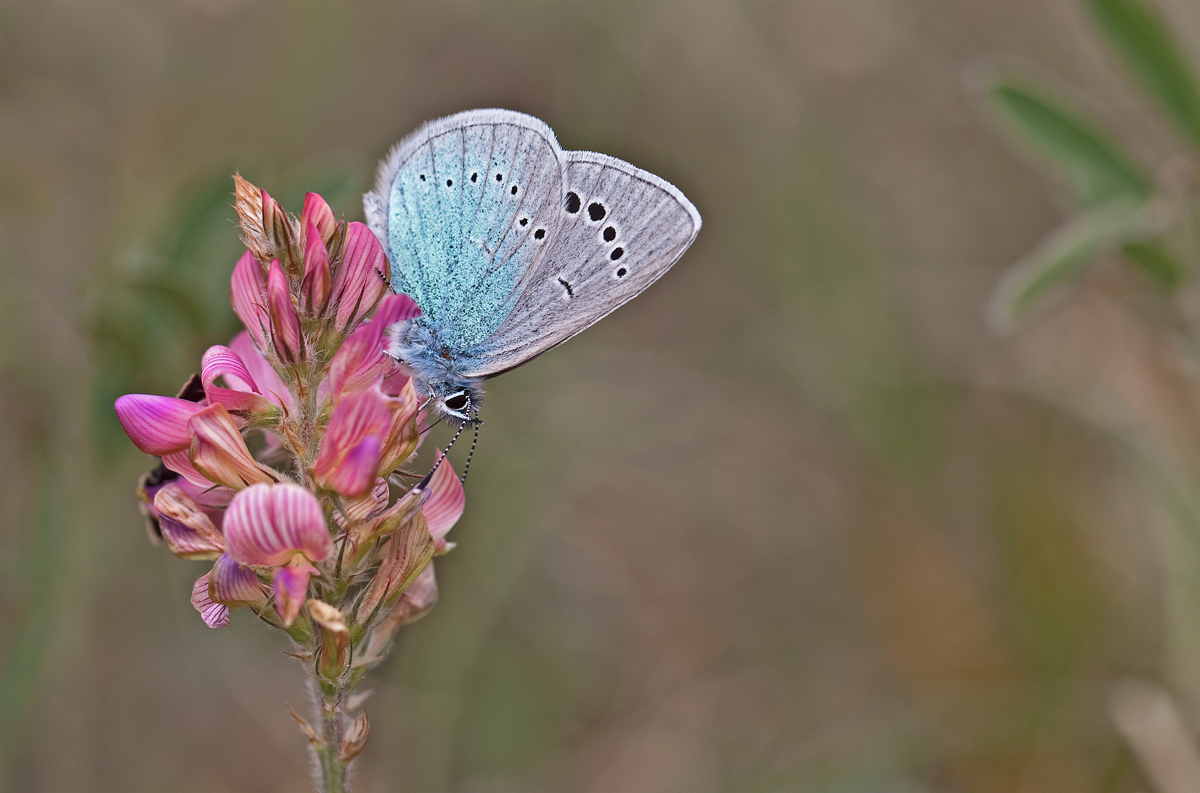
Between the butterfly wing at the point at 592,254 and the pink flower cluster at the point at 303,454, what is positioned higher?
the butterfly wing at the point at 592,254

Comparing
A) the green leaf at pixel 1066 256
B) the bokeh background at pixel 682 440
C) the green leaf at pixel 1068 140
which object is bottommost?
the bokeh background at pixel 682 440

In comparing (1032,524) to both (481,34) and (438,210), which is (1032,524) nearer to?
(438,210)

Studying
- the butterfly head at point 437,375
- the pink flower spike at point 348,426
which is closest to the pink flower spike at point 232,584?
the pink flower spike at point 348,426

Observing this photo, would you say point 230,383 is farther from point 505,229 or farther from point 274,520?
point 505,229

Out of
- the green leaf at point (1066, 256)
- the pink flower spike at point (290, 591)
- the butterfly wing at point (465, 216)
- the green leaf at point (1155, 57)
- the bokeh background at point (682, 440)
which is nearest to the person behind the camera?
the pink flower spike at point (290, 591)

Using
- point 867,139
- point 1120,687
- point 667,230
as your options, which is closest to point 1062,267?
point 667,230

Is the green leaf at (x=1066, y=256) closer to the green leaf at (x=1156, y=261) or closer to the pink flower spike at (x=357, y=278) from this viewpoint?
the green leaf at (x=1156, y=261)

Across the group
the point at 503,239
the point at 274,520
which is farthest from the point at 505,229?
the point at 274,520
